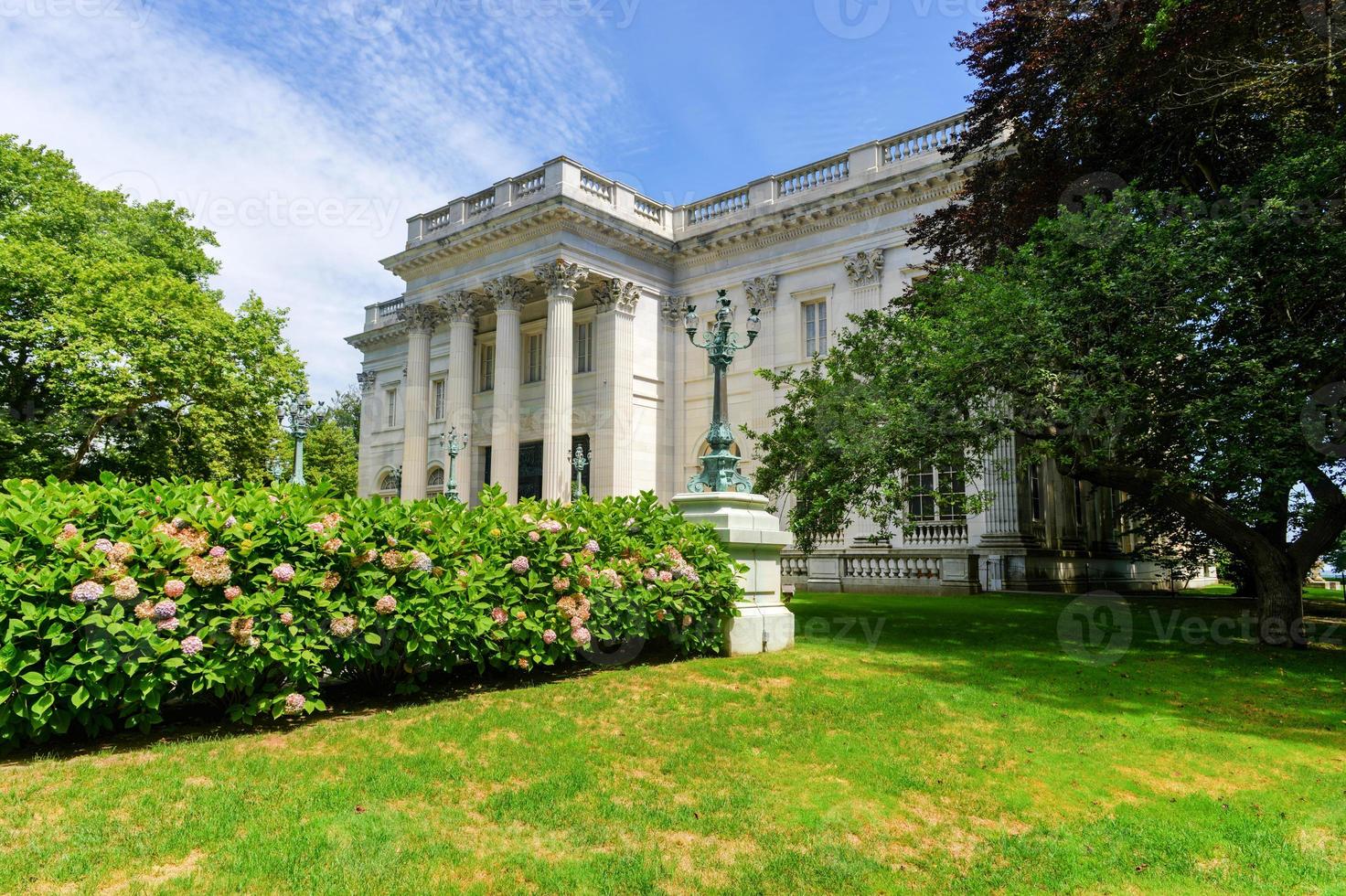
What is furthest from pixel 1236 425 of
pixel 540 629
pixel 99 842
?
pixel 99 842

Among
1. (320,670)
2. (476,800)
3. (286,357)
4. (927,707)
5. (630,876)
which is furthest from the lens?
(286,357)

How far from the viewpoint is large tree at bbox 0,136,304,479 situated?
21.3m

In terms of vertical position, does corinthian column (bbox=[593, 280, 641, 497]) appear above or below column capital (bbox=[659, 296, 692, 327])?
below

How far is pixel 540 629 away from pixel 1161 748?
510cm

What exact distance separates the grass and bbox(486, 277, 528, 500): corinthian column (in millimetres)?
22381

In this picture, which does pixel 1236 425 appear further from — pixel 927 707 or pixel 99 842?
pixel 99 842

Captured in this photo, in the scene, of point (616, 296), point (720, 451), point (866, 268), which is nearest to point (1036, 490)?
point (866, 268)

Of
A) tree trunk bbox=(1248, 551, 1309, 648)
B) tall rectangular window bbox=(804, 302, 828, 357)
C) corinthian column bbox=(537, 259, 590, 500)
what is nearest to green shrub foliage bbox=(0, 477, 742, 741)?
tree trunk bbox=(1248, 551, 1309, 648)

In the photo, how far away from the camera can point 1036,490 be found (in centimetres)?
2394

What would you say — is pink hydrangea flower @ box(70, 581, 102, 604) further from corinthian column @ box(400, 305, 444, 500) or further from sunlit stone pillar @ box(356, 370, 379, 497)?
sunlit stone pillar @ box(356, 370, 379, 497)

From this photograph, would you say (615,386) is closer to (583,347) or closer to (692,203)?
(583,347)

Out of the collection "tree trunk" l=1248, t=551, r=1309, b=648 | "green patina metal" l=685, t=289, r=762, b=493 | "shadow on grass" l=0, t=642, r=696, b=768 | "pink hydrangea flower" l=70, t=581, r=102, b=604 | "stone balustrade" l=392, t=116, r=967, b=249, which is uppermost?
"stone balustrade" l=392, t=116, r=967, b=249

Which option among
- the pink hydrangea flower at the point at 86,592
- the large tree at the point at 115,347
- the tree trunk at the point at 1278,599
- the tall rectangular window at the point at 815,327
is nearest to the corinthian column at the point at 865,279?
the tall rectangular window at the point at 815,327

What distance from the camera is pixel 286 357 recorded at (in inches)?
1043
